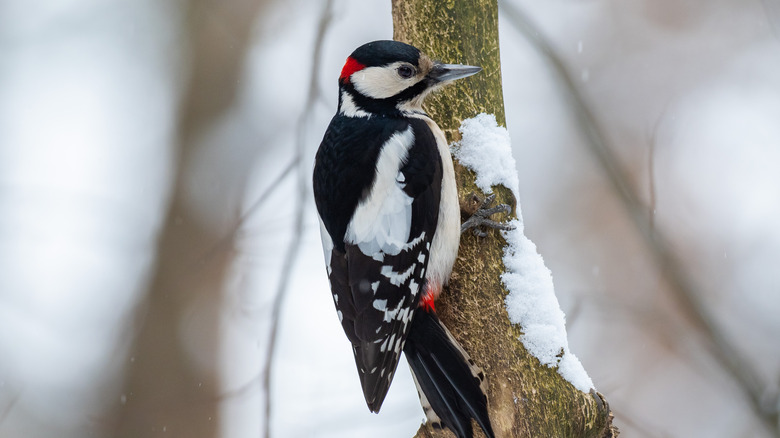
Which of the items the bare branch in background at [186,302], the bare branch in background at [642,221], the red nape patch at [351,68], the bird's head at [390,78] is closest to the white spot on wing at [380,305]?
the bird's head at [390,78]

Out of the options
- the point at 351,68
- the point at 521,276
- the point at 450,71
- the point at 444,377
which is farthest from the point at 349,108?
the point at 444,377

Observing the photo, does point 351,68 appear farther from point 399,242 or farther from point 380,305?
point 380,305

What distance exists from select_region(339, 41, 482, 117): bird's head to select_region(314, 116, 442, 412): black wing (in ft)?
0.49

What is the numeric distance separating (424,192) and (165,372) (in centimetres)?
262

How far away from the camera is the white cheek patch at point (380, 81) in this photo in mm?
2443

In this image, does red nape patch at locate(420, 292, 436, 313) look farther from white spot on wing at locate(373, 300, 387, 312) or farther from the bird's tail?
white spot on wing at locate(373, 300, 387, 312)

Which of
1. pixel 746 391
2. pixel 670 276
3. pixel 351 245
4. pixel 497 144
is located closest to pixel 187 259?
pixel 351 245

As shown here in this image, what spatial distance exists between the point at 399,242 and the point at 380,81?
2.10 feet

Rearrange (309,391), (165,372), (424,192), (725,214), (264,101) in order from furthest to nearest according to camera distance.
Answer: (725,214) < (264,101) < (165,372) < (309,391) < (424,192)

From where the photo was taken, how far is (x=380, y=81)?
2.51m

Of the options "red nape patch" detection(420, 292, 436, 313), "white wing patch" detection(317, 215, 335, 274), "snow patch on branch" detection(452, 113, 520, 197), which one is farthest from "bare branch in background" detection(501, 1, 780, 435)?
"white wing patch" detection(317, 215, 335, 274)

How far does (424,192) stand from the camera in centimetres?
225

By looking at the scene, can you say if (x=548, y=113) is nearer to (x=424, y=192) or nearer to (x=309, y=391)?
(x=309, y=391)

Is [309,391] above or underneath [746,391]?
above
